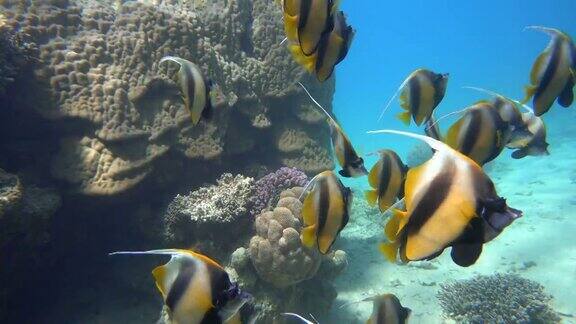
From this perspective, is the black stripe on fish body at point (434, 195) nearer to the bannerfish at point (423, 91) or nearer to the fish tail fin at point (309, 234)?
the fish tail fin at point (309, 234)

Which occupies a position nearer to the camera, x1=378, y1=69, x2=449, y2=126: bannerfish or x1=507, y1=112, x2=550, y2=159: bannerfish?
x1=378, y1=69, x2=449, y2=126: bannerfish

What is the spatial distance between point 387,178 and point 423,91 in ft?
2.47

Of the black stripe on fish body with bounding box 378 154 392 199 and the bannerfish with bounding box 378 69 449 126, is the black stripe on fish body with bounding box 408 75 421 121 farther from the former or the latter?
the black stripe on fish body with bounding box 378 154 392 199

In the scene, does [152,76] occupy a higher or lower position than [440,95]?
lower

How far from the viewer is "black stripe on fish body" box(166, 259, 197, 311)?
1641mm

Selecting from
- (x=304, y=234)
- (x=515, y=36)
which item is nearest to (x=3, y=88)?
(x=304, y=234)

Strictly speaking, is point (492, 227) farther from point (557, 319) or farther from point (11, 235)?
point (557, 319)

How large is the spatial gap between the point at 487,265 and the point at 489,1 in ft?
526

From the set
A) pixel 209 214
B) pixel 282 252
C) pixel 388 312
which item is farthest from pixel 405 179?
pixel 209 214

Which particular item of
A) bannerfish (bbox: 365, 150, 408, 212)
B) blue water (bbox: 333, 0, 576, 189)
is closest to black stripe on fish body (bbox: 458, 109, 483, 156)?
bannerfish (bbox: 365, 150, 408, 212)

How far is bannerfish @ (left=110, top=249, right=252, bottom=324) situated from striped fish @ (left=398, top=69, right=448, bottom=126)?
78.3 inches

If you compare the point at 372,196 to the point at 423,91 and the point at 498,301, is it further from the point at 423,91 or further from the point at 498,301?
the point at 498,301

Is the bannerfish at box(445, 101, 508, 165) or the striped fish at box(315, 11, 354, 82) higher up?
→ the striped fish at box(315, 11, 354, 82)

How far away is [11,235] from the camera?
15.6 ft
